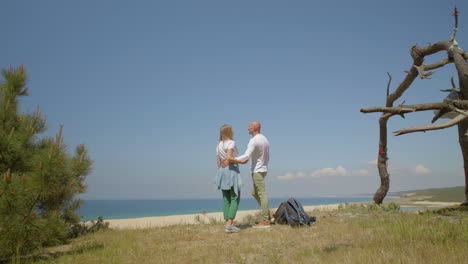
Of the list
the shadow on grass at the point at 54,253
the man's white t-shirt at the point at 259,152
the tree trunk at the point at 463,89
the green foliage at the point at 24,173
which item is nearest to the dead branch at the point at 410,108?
the tree trunk at the point at 463,89

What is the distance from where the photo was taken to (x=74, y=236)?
8.03m

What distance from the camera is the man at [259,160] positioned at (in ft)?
22.8

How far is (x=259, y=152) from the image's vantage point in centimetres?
703

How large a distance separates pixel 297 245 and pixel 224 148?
8.78ft

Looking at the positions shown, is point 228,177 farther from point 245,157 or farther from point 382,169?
point 382,169

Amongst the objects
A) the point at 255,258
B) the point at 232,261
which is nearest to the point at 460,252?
the point at 255,258

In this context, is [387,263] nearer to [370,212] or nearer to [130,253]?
[130,253]

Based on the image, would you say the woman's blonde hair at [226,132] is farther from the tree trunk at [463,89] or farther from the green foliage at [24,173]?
the tree trunk at [463,89]

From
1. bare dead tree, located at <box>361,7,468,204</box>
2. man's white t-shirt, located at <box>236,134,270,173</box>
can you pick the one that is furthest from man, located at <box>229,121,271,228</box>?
bare dead tree, located at <box>361,7,468,204</box>

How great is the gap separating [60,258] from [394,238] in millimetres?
5642

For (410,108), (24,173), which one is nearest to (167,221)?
(24,173)

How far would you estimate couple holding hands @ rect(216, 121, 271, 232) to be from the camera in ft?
22.1

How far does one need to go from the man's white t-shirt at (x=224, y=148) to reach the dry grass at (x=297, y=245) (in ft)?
5.95

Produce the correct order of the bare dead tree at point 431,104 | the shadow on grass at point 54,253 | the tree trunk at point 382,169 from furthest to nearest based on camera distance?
the tree trunk at point 382,169
the shadow on grass at point 54,253
the bare dead tree at point 431,104
